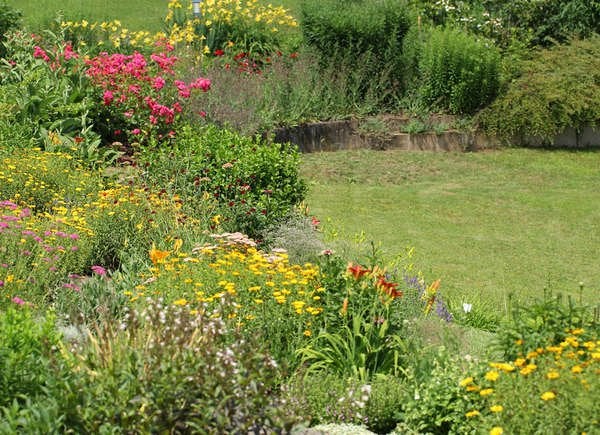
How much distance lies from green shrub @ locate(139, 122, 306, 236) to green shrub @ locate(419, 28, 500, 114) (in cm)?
592

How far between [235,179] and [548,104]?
6.81m

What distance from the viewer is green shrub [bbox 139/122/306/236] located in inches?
352

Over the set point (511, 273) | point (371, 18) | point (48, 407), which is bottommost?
point (511, 273)

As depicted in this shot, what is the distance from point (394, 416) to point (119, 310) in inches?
78.8

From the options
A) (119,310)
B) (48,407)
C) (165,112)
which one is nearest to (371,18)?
(165,112)

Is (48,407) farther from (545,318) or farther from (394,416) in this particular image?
(545,318)

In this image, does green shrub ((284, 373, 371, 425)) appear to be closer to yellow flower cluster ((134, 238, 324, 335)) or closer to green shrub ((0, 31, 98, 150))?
yellow flower cluster ((134, 238, 324, 335))

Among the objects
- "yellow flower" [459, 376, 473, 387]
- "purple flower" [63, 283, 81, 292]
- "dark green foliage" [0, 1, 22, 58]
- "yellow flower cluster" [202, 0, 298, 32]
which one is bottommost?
"purple flower" [63, 283, 81, 292]

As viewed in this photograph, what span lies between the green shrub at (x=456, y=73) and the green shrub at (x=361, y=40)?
49cm

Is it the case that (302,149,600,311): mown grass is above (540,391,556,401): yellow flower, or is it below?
below

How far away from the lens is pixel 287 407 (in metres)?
5.23

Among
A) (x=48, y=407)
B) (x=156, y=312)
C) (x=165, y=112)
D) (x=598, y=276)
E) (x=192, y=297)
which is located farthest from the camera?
(x=165, y=112)

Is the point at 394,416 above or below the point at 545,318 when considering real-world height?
below

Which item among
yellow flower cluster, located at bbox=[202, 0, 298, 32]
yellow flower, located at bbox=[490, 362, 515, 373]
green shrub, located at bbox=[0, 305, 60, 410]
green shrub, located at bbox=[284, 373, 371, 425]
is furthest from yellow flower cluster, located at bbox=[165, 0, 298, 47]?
yellow flower, located at bbox=[490, 362, 515, 373]
